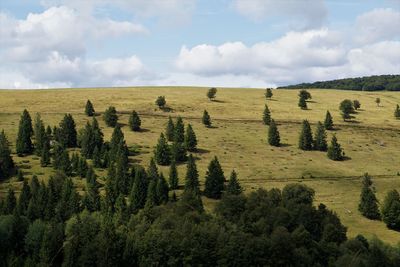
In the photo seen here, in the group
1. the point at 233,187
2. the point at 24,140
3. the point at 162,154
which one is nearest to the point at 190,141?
the point at 162,154

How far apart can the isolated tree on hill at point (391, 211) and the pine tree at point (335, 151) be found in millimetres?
42355

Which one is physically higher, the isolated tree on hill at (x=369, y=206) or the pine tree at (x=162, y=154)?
the pine tree at (x=162, y=154)

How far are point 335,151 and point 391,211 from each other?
48.5m

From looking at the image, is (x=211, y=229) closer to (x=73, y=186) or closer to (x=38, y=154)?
(x=73, y=186)

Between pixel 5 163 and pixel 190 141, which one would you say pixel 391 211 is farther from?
pixel 5 163

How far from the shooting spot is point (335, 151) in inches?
7736

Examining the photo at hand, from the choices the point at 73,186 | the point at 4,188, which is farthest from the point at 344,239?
the point at 4,188

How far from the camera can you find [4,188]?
519ft

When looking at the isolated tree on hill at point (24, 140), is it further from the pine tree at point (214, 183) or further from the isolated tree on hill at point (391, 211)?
the isolated tree on hill at point (391, 211)

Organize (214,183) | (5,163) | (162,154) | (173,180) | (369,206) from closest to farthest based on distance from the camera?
(369,206), (214,183), (173,180), (5,163), (162,154)

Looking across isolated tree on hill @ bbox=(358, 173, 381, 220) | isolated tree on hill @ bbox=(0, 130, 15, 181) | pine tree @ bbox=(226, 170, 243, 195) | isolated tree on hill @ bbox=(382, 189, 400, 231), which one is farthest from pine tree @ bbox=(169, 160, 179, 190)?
isolated tree on hill @ bbox=(382, 189, 400, 231)

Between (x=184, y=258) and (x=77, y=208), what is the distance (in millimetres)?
36306

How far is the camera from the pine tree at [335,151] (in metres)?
196

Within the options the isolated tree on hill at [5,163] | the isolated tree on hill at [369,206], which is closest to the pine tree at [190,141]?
the isolated tree on hill at [5,163]
